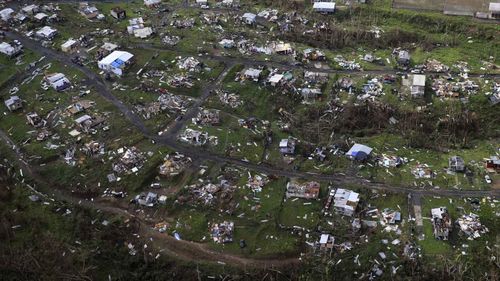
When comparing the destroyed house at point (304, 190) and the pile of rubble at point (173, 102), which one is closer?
the destroyed house at point (304, 190)

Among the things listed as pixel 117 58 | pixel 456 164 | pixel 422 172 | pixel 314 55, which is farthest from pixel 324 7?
pixel 456 164

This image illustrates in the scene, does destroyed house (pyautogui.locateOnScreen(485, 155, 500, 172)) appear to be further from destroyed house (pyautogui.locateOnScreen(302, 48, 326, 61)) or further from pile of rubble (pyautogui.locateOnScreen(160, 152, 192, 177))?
pile of rubble (pyautogui.locateOnScreen(160, 152, 192, 177))

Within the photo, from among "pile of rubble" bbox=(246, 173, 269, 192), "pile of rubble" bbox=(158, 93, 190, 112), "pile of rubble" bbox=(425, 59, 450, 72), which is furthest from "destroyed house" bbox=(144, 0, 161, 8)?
"pile of rubble" bbox=(425, 59, 450, 72)

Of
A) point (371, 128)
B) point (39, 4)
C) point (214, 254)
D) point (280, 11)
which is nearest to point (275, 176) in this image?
point (214, 254)

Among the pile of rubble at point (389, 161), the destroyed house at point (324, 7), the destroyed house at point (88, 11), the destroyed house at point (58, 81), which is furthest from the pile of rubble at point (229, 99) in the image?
the destroyed house at point (88, 11)

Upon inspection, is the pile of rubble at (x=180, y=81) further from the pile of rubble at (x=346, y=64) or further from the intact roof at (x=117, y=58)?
the pile of rubble at (x=346, y=64)

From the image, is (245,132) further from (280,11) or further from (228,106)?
(280,11)

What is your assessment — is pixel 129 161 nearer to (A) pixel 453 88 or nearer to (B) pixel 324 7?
(A) pixel 453 88
